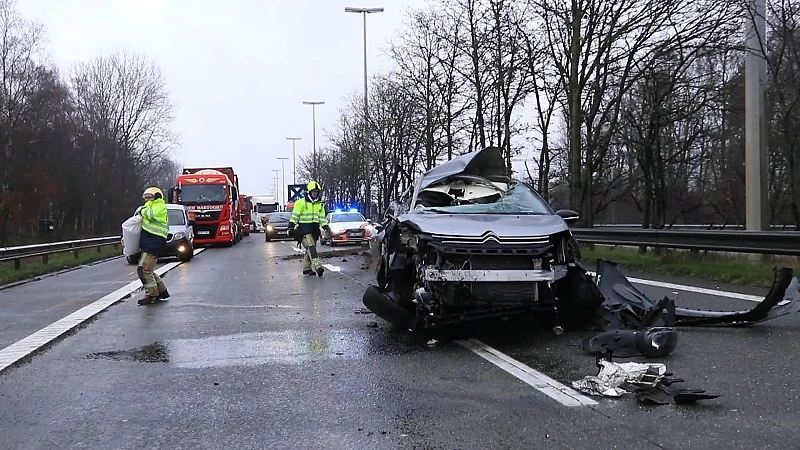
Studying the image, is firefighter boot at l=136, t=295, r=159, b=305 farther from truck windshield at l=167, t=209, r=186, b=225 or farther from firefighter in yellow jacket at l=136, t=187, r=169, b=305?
truck windshield at l=167, t=209, r=186, b=225

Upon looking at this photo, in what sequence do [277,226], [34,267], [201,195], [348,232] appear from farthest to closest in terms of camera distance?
[277,226], [201,195], [348,232], [34,267]

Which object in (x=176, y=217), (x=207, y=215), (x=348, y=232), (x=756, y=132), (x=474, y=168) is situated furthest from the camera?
(x=207, y=215)

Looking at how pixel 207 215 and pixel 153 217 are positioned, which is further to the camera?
pixel 207 215

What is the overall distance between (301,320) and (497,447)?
5233 mm

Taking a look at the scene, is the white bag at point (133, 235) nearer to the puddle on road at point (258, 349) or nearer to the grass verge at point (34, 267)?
the puddle on road at point (258, 349)

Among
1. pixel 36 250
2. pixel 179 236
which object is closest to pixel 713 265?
pixel 179 236

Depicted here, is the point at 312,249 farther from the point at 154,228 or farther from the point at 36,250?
the point at 36,250

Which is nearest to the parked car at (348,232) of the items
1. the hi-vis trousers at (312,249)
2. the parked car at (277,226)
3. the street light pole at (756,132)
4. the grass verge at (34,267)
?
the grass verge at (34,267)

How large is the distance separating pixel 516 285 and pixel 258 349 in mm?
2475

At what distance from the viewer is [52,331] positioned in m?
8.41

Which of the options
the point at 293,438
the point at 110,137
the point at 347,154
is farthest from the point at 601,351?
the point at 110,137

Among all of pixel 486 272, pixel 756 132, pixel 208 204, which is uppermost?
pixel 756 132

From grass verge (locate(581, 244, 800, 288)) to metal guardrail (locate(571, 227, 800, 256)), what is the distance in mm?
342

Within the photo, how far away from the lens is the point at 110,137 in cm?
6319
